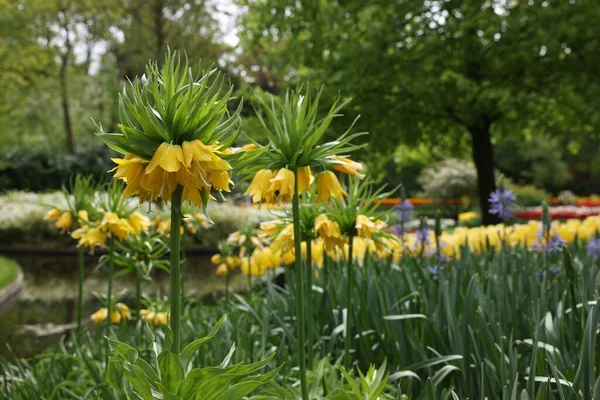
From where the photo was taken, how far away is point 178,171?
130 centimetres

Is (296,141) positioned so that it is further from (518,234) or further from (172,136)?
(518,234)

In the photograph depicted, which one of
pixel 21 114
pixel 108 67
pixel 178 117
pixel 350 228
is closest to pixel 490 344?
pixel 350 228

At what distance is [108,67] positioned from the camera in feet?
114

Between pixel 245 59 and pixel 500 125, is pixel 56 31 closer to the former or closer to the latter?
pixel 245 59

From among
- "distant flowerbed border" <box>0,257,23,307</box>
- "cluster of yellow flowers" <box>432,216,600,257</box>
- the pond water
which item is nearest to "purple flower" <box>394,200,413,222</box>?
"cluster of yellow flowers" <box>432,216,600,257</box>

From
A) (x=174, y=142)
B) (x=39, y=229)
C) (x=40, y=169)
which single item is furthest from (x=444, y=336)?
(x=40, y=169)

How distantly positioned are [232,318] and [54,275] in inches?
339

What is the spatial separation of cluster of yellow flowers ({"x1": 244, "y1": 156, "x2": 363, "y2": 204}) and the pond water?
3.09 metres

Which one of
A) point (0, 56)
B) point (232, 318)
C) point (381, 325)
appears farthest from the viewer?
point (0, 56)

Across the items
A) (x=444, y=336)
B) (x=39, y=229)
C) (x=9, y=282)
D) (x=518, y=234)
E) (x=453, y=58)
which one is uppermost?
(x=453, y=58)

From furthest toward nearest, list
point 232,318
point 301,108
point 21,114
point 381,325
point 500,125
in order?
point 21,114, point 500,125, point 232,318, point 381,325, point 301,108

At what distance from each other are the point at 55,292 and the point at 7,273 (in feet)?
2.95

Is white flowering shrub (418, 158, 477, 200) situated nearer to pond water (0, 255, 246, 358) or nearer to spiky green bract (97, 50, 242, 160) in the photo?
pond water (0, 255, 246, 358)

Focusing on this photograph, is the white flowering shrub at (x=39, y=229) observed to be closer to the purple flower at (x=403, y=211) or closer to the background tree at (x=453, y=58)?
the background tree at (x=453, y=58)
